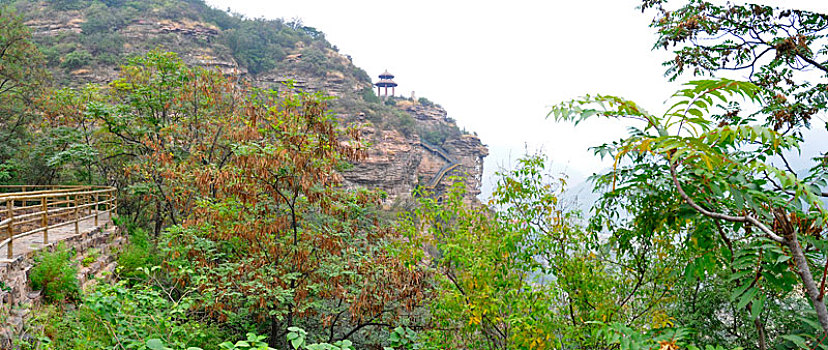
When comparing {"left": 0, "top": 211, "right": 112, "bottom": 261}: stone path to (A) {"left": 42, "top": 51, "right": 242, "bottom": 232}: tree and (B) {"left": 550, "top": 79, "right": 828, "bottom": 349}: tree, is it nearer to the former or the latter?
(A) {"left": 42, "top": 51, "right": 242, "bottom": 232}: tree

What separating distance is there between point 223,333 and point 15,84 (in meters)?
14.0

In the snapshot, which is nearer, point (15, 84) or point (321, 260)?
point (321, 260)

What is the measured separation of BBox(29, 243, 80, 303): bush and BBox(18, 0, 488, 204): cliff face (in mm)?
26209

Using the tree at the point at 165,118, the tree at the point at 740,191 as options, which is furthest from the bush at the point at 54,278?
the tree at the point at 740,191

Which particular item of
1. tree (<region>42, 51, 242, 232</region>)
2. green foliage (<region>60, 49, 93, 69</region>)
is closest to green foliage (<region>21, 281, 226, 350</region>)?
tree (<region>42, 51, 242, 232</region>)

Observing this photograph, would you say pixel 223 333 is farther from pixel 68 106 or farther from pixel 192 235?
pixel 68 106

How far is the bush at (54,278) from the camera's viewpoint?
18.5 ft

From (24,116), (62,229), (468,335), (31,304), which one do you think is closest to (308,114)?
(468,335)

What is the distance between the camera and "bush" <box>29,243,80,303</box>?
18.5 feet

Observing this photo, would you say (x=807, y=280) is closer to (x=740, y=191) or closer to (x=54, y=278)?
(x=740, y=191)

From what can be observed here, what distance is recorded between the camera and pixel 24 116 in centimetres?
1363

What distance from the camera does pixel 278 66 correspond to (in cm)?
5094

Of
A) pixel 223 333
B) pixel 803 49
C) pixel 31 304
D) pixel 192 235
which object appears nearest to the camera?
pixel 803 49

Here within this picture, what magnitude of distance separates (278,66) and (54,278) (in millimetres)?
49048
